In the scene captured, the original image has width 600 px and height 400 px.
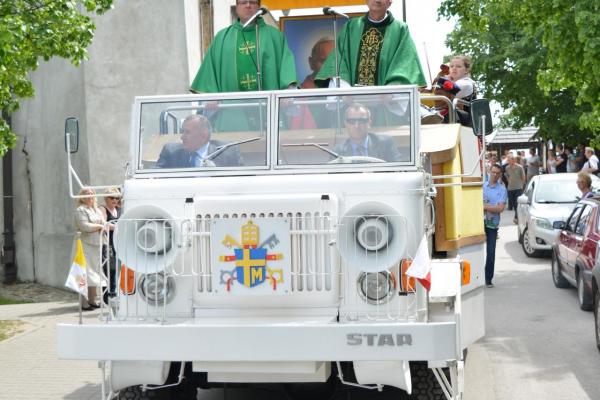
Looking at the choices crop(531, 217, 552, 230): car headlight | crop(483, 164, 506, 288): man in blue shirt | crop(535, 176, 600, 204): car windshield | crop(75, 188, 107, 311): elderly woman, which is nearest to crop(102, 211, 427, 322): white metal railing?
crop(75, 188, 107, 311): elderly woman

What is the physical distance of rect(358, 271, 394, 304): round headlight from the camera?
6332mm

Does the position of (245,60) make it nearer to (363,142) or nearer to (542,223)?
(363,142)

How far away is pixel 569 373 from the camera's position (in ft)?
29.6

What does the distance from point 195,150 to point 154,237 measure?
1010 millimetres

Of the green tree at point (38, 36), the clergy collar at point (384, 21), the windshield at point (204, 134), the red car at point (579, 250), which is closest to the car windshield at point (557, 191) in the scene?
the red car at point (579, 250)

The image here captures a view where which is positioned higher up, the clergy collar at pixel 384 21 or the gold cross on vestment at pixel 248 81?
the clergy collar at pixel 384 21

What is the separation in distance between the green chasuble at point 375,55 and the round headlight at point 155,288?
2.67 meters

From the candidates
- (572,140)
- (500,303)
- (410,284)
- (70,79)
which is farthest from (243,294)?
(572,140)

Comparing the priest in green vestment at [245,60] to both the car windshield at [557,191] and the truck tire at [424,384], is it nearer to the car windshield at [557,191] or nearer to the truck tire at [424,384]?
the truck tire at [424,384]

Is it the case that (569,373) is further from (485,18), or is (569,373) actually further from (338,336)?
(485,18)

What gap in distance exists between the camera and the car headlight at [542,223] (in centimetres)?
1780

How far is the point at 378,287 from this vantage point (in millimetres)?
6336

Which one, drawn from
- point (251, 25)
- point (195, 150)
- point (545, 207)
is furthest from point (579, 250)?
point (195, 150)

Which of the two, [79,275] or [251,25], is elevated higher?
[251,25]
